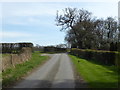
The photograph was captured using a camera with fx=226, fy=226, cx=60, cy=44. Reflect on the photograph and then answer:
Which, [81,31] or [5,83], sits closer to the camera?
[5,83]

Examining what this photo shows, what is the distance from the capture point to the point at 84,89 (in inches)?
424

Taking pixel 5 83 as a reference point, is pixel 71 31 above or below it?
above

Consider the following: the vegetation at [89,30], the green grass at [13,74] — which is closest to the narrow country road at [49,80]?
the green grass at [13,74]

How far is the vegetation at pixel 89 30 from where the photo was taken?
67250 millimetres

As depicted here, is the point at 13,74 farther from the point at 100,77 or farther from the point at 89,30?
the point at 89,30

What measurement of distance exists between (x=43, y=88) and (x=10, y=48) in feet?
85.9

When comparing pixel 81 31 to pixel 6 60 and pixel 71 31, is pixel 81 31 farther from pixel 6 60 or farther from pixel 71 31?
pixel 6 60

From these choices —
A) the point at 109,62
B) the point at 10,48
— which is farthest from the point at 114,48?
the point at 10,48

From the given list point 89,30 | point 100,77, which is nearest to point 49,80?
point 100,77

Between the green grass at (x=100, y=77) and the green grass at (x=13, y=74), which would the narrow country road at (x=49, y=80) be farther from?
the green grass at (x=100, y=77)

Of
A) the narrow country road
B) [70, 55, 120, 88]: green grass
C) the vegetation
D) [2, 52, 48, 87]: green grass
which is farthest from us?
the vegetation

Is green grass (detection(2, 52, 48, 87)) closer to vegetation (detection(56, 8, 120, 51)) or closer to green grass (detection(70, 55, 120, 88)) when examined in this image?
green grass (detection(70, 55, 120, 88))

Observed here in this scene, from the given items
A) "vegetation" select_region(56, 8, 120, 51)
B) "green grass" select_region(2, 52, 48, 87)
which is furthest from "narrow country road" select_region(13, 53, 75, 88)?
"vegetation" select_region(56, 8, 120, 51)

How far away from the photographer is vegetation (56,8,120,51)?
2648 inches
